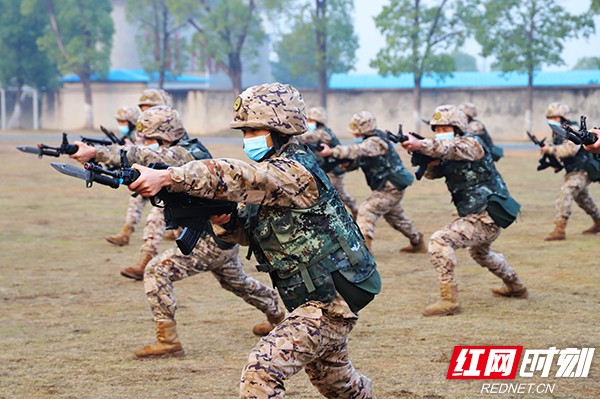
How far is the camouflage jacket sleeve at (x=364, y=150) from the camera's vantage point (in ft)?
44.3

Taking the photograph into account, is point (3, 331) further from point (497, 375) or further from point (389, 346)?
point (497, 375)

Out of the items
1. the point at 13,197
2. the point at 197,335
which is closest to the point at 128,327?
the point at 197,335

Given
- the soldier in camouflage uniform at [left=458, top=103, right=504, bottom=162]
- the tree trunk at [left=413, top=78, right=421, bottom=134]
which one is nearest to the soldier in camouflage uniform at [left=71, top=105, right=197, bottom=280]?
the soldier in camouflage uniform at [left=458, top=103, right=504, bottom=162]

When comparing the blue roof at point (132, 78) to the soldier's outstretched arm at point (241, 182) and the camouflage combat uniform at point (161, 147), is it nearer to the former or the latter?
the camouflage combat uniform at point (161, 147)

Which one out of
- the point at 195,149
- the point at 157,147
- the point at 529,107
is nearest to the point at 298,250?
the point at 195,149

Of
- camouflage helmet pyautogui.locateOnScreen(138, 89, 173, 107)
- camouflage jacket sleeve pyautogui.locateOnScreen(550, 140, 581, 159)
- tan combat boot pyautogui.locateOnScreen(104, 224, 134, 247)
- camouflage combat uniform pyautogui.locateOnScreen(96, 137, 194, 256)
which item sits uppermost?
camouflage helmet pyautogui.locateOnScreen(138, 89, 173, 107)

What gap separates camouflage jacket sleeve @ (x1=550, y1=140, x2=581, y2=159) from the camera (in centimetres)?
1435

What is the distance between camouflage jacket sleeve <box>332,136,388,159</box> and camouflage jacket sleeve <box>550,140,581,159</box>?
2.67 meters

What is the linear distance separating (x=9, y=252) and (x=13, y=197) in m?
8.51

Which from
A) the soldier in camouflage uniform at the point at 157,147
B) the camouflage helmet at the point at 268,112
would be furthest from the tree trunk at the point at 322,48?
the camouflage helmet at the point at 268,112

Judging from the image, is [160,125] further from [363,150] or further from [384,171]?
[384,171]

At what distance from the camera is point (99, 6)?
58.2 meters

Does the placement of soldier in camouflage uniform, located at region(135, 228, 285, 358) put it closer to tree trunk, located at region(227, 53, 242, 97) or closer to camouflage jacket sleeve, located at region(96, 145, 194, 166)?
camouflage jacket sleeve, located at region(96, 145, 194, 166)

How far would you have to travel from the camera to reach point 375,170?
1362 centimetres
